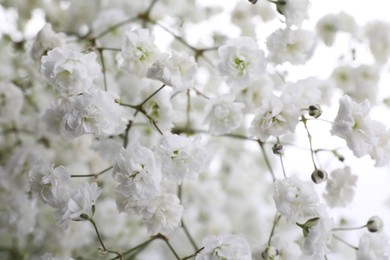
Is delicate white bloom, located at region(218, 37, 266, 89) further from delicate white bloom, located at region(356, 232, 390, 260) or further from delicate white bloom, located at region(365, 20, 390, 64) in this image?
delicate white bloom, located at region(365, 20, 390, 64)

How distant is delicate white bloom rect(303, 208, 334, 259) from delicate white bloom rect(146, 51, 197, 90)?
246mm

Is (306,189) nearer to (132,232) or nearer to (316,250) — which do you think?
(316,250)

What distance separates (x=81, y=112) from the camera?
0.70 metres

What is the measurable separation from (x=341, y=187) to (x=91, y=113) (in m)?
0.40

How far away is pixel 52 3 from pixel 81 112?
2.10ft

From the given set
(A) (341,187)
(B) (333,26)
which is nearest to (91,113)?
(A) (341,187)

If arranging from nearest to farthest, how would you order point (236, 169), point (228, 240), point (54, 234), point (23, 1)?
point (228, 240) < point (54, 234) < point (23, 1) < point (236, 169)

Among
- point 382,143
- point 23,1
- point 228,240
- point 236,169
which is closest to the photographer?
point 228,240

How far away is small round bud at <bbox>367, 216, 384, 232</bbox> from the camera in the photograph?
80 cm

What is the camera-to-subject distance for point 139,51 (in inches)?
30.3

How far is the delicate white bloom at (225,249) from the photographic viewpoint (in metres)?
0.68

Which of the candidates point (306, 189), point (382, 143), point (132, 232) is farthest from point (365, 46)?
point (132, 232)

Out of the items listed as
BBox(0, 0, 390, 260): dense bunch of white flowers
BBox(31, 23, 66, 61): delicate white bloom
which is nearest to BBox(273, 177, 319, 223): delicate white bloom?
BBox(0, 0, 390, 260): dense bunch of white flowers

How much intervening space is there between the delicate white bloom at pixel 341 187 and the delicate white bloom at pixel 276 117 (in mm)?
158
